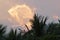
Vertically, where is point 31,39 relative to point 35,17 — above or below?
below

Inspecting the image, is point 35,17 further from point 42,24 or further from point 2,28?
point 2,28

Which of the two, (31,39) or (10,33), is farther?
(10,33)

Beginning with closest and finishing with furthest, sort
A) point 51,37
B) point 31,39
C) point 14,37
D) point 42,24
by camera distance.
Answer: point 51,37 → point 31,39 → point 14,37 → point 42,24

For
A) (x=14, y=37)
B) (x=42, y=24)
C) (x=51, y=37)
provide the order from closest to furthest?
(x=51, y=37), (x=14, y=37), (x=42, y=24)

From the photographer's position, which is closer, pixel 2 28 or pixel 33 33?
pixel 33 33

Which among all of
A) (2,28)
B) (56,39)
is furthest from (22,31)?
(56,39)

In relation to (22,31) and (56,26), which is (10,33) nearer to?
(22,31)

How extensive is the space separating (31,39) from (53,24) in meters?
4.61

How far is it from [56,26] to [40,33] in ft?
5.95

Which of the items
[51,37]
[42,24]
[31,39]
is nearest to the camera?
[51,37]

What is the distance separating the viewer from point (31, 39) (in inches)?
A: 882

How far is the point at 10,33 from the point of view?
24438mm

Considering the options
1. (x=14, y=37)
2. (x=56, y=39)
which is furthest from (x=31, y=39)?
(x=56, y=39)

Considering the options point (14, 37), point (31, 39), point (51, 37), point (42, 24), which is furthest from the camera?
point (42, 24)
